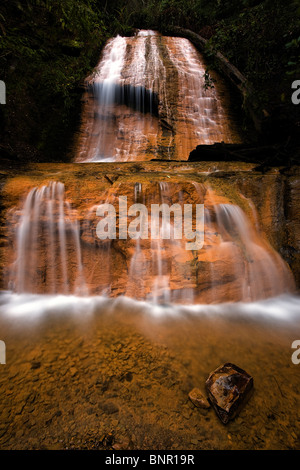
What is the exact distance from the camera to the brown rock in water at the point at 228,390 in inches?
64.3

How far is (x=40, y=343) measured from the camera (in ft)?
8.23

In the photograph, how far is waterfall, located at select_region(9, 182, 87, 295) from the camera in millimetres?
3699

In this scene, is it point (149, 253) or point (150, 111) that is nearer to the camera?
point (149, 253)

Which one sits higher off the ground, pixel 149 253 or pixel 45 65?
pixel 45 65

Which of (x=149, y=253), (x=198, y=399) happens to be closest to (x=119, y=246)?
(x=149, y=253)

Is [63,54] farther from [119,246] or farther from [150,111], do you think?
[119,246]

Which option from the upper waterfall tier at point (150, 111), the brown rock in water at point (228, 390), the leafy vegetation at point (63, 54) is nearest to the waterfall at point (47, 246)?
the brown rock in water at point (228, 390)

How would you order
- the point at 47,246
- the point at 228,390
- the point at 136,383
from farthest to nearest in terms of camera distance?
1. the point at 47,246
2. the point at 136,383
3. the point at 228,390

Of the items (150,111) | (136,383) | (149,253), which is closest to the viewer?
(136,383)

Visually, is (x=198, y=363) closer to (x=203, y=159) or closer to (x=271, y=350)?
(x=271, y=350)

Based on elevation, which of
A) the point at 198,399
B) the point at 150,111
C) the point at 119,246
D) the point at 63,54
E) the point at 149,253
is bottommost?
the point at 198,399

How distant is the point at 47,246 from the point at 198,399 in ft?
10.9

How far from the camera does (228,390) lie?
1.75m
